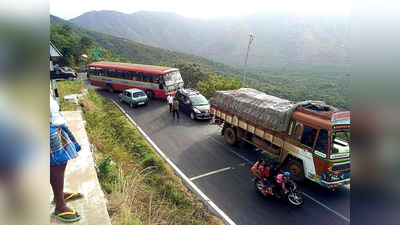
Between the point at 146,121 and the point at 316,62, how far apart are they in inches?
3811

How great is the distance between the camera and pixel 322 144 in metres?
7.33

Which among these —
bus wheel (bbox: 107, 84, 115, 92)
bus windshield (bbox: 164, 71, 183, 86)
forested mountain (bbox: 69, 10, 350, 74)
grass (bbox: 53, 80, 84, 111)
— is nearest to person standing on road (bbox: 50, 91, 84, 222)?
grass (bbox: 53, 80, 84, 111)

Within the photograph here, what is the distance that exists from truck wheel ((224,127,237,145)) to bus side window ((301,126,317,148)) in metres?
3.30

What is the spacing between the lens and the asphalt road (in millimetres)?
6742

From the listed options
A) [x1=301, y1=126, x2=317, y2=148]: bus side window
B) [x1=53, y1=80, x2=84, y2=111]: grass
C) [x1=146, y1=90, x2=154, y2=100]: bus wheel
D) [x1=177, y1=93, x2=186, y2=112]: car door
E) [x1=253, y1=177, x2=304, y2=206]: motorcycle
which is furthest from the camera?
[x1=146, y1=90, x2=154, y2=100]: bus wheel

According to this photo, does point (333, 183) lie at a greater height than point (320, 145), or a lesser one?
lesser

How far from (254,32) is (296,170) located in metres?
141

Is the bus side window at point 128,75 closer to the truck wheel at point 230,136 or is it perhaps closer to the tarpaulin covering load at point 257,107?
the tarpaulin covering load at point 257,107

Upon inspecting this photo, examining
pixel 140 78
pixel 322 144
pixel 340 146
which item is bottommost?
pixel 340 146

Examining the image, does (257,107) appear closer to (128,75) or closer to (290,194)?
(290,194)

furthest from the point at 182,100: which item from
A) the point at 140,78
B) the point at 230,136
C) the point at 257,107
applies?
the point at 257,107

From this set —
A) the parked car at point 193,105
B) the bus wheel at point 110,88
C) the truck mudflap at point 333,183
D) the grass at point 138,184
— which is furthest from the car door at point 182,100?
the truck mudflap at point 333,183

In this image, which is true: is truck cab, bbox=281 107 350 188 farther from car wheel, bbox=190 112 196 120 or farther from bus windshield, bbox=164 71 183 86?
bus windshield, bbox=164 71 183 86

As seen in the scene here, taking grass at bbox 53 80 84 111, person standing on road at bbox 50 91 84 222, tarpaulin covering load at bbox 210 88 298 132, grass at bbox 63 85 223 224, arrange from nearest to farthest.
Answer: person standing on road at bbox 50 91 84 222 → grass at bbox 63 85 223 224 → tarpaulin covering load at bbox 210 88 298 132 → grass at bbox 53 80 84 111
